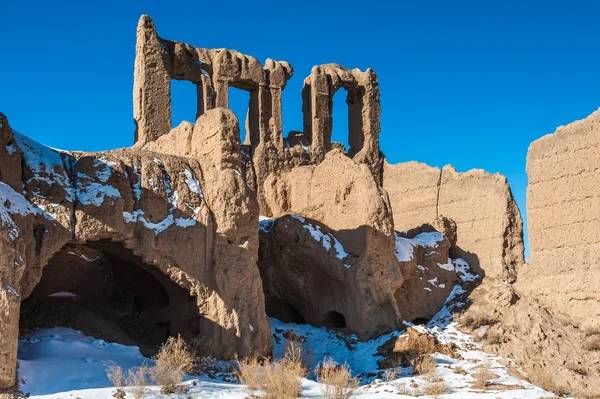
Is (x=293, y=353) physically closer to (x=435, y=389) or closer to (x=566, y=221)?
(x=435, y=389)

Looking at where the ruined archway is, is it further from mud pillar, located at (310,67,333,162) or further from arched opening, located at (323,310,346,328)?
mud pillar, located at (310,67,333,162)

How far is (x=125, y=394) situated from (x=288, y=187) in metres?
10.2

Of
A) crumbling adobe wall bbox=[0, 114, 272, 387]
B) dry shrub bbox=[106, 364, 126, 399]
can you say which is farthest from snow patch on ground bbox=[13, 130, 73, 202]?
dry shrub bbox=[106, 364, 126, 399]

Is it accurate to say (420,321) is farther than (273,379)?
Yes

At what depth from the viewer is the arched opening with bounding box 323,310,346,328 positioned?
71.7 ft

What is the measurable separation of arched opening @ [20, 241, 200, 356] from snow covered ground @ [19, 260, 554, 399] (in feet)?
3.09

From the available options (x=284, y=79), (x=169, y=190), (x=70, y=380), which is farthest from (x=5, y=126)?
(x=284, y=79)

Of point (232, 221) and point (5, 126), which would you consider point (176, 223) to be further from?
point (5, 126)

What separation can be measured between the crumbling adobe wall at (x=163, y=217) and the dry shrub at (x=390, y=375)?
243 cm

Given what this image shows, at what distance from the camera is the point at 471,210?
2430 cm

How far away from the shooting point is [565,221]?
20719 millimetres

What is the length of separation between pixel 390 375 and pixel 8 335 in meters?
7.71

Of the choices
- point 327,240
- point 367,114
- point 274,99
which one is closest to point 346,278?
point 327,240

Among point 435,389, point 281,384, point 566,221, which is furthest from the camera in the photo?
point 566,221
